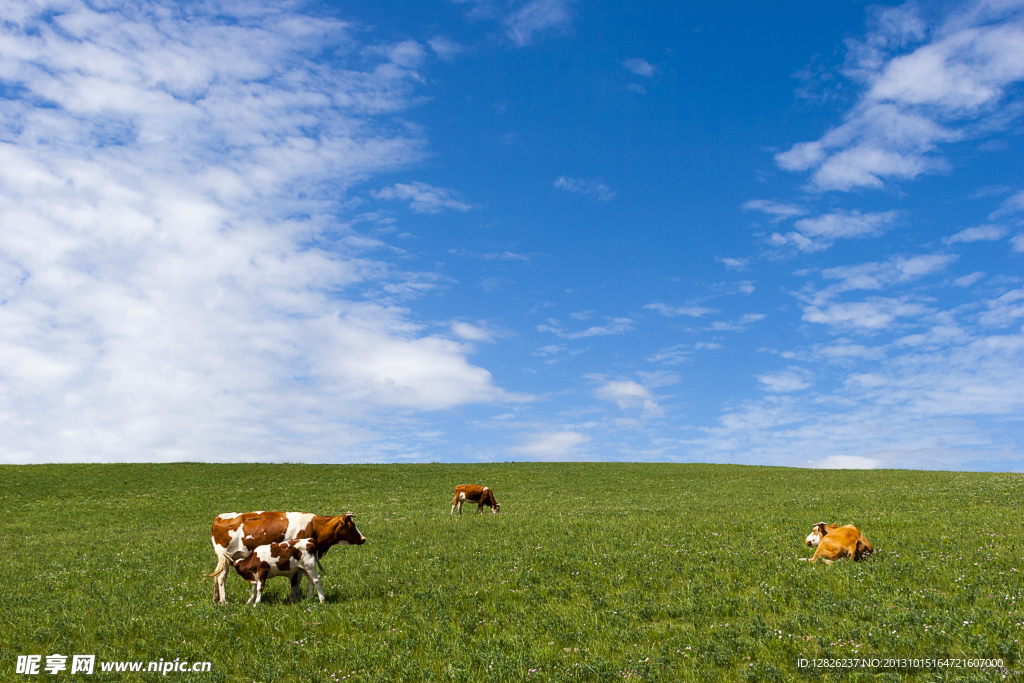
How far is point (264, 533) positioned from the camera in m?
13.5

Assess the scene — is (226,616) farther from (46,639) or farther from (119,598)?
(119,598)

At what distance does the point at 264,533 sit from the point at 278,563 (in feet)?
4.25

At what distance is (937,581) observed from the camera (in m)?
12.4

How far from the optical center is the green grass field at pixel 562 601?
9.14 meters

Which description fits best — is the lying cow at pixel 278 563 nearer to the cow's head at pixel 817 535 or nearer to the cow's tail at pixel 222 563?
the cow's tail at pixel 222 563

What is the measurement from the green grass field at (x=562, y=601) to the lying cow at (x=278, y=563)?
1.70 feet

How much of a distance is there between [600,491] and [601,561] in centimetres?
3083

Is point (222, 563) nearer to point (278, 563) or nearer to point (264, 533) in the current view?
point (264, 533)

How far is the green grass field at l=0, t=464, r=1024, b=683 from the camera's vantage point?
360 inches

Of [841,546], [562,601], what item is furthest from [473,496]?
[841,546]

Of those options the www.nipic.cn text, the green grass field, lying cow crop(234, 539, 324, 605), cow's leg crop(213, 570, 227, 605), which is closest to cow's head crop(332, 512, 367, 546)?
the green grass field

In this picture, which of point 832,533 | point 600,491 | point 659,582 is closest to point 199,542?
point 659,582

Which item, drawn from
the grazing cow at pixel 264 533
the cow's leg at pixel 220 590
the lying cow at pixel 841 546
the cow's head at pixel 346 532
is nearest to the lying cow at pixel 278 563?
the grazing cow at pixel 264 533

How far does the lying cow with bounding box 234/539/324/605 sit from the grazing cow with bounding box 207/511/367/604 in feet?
1.58
